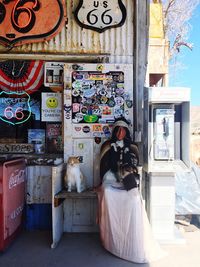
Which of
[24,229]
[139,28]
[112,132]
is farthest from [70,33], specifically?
[24,229]

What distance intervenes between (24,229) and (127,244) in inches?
73.6

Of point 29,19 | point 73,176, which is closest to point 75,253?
point 73,176

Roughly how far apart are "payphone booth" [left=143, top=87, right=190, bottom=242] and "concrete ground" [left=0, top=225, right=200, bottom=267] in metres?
0.30

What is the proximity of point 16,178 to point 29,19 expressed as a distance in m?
2.35

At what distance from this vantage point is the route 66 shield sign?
472 centimetres

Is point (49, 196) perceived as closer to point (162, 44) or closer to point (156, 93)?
point (156, 93)

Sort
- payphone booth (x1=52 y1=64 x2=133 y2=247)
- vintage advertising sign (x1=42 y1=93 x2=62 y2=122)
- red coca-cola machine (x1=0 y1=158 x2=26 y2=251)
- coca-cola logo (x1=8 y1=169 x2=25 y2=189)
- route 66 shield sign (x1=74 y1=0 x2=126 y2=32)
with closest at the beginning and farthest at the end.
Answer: red coca-cola machine (x1=0 y1=158 x2=26 y2=251)
coca-cola logo (x1=8 y1=169 x2=25 y2=189)
payphone booth (x1=52 y1=64 x2=133 y2=247)
route 66 shield sign (x1=74 y1=0 x2=126 y2=32)
vintage advertising sign (x1=42 y1=93 x2=62 y2=122)

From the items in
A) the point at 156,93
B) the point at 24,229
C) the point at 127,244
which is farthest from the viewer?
the point at 24,229

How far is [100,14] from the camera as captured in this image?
4738 millimetres

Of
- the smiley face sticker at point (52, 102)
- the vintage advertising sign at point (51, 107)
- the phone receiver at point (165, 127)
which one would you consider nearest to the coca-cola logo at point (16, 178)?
the vintage advertising sign at point (51, 107)

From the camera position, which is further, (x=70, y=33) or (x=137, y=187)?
(x=70, y=33)

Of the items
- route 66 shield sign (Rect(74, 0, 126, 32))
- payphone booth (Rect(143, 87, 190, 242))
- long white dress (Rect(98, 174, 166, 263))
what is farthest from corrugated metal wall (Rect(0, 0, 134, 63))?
long white dress (Rect(98, 174, 166, 263))

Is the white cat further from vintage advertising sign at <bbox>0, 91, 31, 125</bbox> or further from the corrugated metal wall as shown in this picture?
the corrugated metal wall

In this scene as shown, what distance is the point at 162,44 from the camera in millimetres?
7086
